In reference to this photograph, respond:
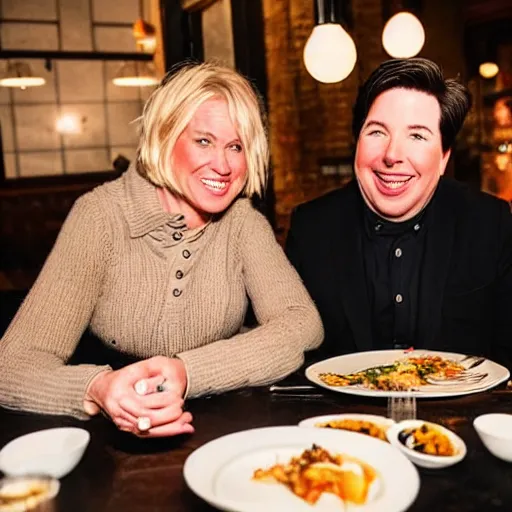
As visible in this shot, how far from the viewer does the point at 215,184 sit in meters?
1.91

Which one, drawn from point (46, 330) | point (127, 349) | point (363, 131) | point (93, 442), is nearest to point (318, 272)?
point (363, 131)

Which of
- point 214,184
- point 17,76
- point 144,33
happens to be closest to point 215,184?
point 214,184

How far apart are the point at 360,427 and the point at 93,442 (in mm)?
505

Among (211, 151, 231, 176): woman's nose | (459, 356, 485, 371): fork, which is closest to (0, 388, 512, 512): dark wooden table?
(459, 356, 485, 371): fork

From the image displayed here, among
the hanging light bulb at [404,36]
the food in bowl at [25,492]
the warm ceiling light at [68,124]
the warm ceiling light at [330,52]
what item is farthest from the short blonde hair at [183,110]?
the warm ceiling light at [68,124]

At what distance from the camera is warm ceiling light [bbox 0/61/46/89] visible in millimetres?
7059

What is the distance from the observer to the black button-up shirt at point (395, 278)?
7.16 feet

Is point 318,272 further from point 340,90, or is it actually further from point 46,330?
point 340,90

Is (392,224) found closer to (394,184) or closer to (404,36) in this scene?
(394,184)

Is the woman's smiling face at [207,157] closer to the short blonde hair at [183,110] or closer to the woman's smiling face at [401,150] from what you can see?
the short blonde hair at [183,110]

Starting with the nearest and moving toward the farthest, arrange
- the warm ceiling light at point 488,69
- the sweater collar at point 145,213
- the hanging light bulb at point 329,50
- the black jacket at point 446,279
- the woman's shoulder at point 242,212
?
the sweater collar at point 145,213
the woman's shoulder at point 242,212
the black jacket at point 446,279
the hanging light bulb at point 329,50
the warm ceiling light at point 488,69

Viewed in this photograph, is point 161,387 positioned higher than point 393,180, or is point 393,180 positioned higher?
point 393,180

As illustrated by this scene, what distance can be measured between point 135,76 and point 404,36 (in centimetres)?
361

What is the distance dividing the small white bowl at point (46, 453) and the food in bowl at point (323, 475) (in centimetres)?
30
